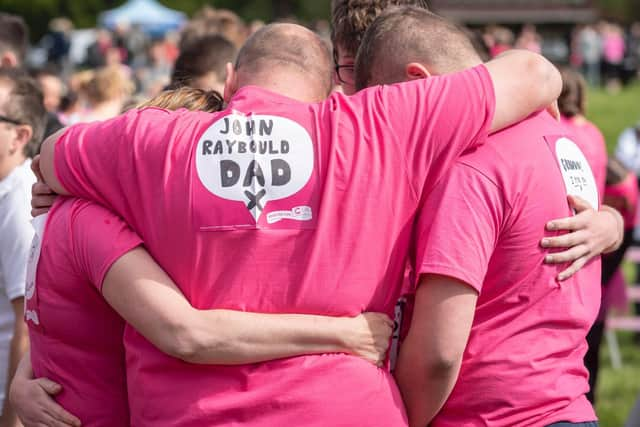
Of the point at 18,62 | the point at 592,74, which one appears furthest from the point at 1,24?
the point at 592,74

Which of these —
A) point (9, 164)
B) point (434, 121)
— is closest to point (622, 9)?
point (9, 164)

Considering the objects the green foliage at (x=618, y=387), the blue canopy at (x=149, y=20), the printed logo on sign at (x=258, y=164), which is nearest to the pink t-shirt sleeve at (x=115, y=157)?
the printed logo on sign at (x=258, y=164)

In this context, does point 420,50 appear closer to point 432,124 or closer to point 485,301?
point 432,124

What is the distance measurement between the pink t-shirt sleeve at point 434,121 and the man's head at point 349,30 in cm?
84

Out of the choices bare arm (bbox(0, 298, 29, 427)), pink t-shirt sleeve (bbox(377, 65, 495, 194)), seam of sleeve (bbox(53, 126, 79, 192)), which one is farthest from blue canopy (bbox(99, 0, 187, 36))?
pink t-shirt sleeve (bbox(377, 65, 495, 194))

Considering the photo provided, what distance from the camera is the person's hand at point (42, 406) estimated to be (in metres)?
2.89

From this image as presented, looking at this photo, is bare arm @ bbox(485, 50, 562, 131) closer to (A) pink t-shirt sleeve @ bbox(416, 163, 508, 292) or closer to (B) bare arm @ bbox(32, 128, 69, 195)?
(A) pink t-shirt sleeve @ bbox(416, 163, 508, 292)

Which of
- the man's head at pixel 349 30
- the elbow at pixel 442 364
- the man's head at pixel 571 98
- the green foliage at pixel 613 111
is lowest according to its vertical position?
the green foliage at pixel 613 111

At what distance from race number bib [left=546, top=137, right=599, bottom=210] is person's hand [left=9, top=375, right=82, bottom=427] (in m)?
1.53

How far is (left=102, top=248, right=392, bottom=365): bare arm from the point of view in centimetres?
256

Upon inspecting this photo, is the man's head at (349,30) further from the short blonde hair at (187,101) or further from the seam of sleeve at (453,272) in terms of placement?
the seam of sleeve at (453,272)

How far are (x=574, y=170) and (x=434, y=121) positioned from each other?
50 cm

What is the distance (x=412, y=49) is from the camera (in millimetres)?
2863

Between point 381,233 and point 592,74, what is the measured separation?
37048 mm
